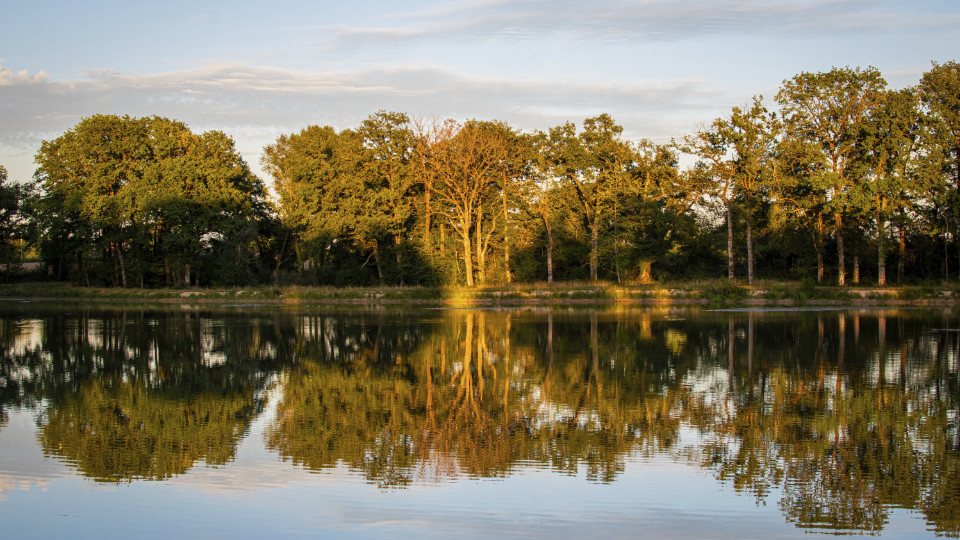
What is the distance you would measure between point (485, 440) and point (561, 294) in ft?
131

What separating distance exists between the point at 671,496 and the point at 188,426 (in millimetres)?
8043

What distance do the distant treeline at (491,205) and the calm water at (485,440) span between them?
31214mm

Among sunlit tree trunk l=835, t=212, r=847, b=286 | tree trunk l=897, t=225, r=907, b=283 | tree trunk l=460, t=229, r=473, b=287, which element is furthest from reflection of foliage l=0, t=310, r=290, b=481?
tree trunk l=897, t=225, r=907, b=283

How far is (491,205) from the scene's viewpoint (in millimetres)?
62000

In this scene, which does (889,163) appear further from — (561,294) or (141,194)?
(141,194)

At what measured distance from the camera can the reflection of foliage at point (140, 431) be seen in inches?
435

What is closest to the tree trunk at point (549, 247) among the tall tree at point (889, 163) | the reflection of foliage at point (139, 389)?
the tall tree at point (889, 163)

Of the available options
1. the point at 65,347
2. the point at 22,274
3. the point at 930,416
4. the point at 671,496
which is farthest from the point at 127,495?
the point at 22,274

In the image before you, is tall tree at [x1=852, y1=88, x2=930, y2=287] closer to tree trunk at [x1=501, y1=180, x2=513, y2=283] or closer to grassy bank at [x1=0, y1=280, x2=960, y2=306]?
grassy bank at [x1=0, y1=280, x2=960, y2=306]

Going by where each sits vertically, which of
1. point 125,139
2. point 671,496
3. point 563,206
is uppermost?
point 125,139

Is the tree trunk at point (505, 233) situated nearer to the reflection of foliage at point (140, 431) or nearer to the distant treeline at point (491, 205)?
the distant treeline at point (491, 205)

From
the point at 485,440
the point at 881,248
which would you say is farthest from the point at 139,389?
the point at 881,248

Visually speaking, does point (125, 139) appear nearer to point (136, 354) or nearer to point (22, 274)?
point (22, 274)

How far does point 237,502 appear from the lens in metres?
9.42
